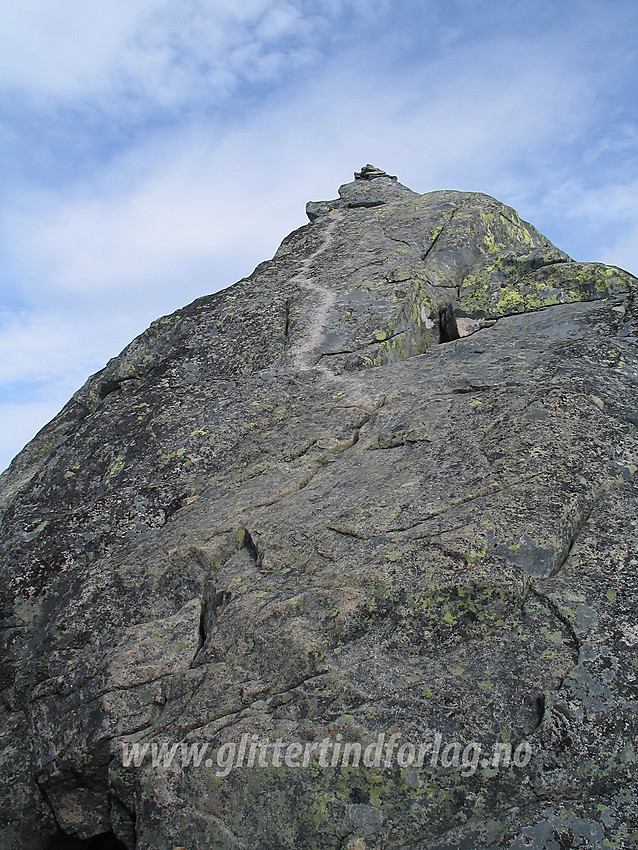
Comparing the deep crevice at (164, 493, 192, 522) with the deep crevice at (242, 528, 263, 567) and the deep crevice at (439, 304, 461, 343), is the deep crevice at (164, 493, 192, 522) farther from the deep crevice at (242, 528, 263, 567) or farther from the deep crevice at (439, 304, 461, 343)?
the deep crevice at (439, 304, 461, 343)

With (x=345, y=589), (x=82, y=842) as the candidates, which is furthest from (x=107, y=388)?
(x=345, y=589)

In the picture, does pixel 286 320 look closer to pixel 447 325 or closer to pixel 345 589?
pixel 447 325

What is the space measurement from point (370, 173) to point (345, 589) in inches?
572

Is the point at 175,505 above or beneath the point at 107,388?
beneath

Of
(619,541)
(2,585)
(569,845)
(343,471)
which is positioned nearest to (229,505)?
(343,471)

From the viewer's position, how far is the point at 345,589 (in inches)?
243

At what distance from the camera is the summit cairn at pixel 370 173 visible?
17.9 m

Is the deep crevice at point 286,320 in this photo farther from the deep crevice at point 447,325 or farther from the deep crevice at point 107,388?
→ the deep crevice at point 107,388

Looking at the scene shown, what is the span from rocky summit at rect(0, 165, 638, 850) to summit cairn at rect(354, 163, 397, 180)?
7551 millimetres

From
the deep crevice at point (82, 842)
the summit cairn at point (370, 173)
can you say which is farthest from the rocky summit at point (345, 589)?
the summit cairn at point (370, 173)

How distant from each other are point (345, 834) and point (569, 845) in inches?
63.1

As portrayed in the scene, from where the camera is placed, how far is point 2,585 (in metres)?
8.61

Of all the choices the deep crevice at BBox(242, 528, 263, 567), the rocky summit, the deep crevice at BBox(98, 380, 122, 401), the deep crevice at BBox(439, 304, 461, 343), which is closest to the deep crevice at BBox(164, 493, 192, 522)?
the rocky summit

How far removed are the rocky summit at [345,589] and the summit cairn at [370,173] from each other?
7.55 m
